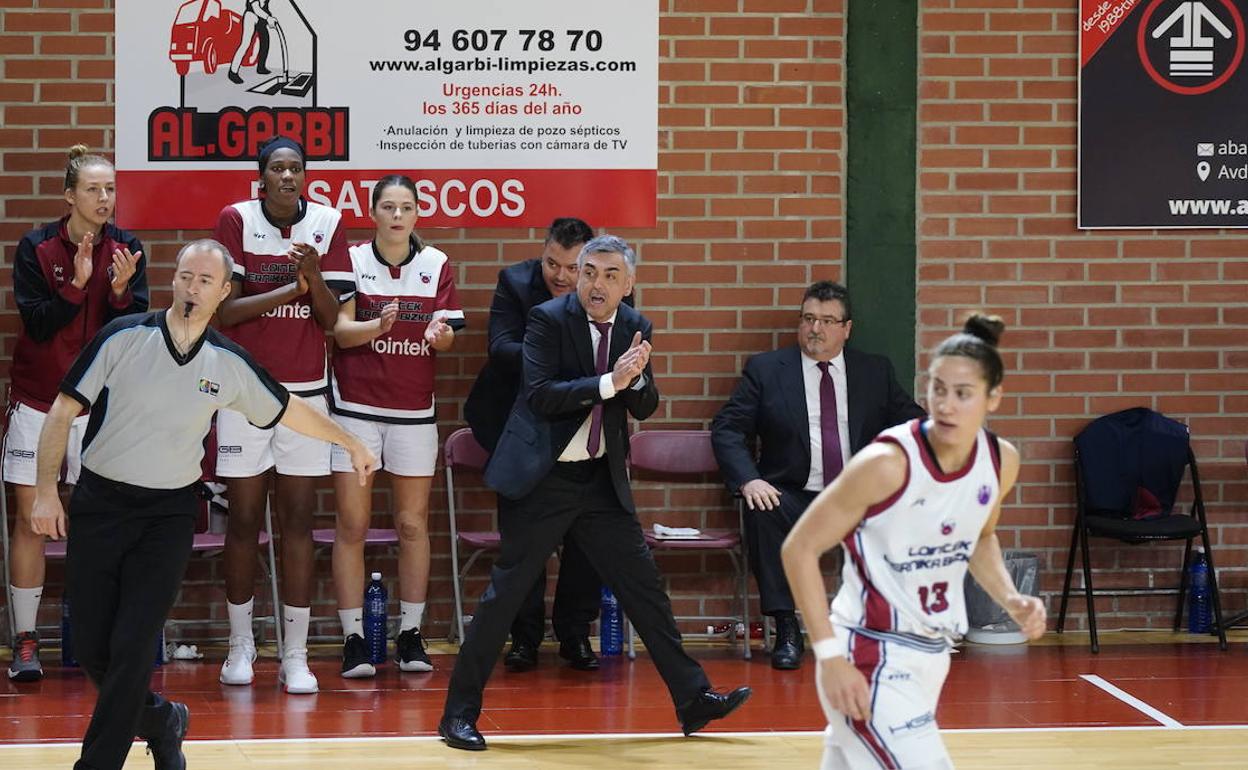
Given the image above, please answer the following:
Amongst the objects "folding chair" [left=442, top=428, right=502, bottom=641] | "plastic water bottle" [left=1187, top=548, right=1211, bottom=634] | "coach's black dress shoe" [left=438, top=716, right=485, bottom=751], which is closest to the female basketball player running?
"coach's black dress shoe" [left=438, top=716, right=485, bottom=751]

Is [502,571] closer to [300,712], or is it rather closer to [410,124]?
[300,712]

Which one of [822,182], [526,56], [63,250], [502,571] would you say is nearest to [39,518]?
[502,571]

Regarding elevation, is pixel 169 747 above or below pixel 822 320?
below

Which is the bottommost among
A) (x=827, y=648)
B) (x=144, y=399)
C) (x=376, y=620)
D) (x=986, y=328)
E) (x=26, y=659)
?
(x=26, y=659)

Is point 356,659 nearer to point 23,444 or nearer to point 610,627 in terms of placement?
point 610,627

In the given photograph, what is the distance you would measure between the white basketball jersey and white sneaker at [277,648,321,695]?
10.9ft

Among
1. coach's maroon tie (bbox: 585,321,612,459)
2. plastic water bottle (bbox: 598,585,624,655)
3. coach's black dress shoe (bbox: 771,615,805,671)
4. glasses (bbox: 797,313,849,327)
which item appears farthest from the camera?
plastic water bottle (bbox: 598,585,624,655)

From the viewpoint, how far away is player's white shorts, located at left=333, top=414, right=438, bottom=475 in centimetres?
678

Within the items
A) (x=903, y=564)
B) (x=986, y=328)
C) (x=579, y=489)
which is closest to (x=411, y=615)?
(x=579, y=489)

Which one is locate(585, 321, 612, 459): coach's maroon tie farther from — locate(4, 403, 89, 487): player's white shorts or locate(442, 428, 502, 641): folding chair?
locate(4, 403, 89, 487): player's white shorts

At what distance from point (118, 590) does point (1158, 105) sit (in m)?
5.28

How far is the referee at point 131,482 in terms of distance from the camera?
457 cm

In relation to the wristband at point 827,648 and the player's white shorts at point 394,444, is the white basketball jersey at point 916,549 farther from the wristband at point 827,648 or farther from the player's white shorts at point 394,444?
the player's white shorts at point 394,444

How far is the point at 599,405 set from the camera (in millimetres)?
5707
